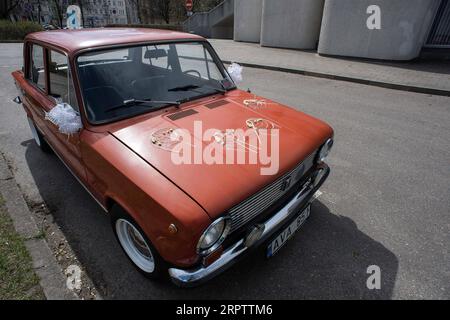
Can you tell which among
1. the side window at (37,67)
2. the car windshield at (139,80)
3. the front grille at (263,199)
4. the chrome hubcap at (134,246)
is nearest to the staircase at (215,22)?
the side window at (37,67)

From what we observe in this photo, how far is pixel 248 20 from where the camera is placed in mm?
16844

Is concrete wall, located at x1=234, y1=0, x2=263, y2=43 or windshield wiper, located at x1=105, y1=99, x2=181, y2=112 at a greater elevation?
concrete wall, located at x1=234, y1=0, x2=263, y2=43

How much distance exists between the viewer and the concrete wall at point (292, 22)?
42.5 feet

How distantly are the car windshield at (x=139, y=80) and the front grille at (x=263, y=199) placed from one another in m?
1.25

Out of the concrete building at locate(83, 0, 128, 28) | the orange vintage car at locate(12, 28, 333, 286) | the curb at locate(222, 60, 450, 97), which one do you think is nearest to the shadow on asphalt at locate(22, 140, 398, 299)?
the orange vintage car at locate(12, 28, 333, 286)

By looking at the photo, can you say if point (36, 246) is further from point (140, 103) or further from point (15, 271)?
point (140, 103)

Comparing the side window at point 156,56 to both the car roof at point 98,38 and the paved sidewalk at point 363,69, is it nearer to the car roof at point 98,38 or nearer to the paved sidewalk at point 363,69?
the car roof at point 98,38

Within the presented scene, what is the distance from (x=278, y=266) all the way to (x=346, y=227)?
94 centimetres

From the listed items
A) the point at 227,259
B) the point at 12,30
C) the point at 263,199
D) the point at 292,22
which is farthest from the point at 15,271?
the point at 12,30

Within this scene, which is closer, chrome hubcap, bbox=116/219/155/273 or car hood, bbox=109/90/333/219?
car hood, bbox=109/90/333/219

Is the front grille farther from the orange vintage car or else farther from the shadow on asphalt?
the shadow on asphalt

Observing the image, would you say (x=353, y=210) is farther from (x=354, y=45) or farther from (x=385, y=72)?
(x=354, y=45)

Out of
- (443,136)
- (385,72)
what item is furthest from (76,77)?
(385,72)

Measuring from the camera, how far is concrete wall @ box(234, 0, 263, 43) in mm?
16219
